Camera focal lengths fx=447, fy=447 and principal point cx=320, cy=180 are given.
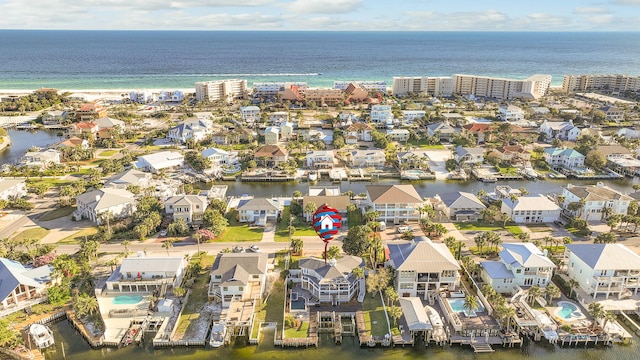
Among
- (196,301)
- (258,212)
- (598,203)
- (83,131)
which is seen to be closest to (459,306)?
(196,301)

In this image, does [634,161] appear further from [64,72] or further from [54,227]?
[64,72]

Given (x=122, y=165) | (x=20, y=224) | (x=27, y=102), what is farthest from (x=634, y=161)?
(x=27, y=102)

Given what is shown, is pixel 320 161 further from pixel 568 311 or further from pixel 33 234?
pixel 568 311

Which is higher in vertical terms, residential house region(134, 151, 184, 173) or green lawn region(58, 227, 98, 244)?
residential house region(134, 151, 184, 173)

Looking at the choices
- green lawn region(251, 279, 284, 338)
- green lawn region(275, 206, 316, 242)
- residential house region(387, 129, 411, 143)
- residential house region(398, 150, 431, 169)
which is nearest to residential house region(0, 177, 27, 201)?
green lawn region(275, 206, 316, 242)

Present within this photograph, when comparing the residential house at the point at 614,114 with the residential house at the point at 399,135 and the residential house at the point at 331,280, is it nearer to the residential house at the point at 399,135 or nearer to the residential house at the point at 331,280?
the residential house at the point at 399,135

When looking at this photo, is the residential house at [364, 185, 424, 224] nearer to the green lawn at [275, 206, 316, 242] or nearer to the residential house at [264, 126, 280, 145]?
the green lawn at [275, 206, 316, 242]
